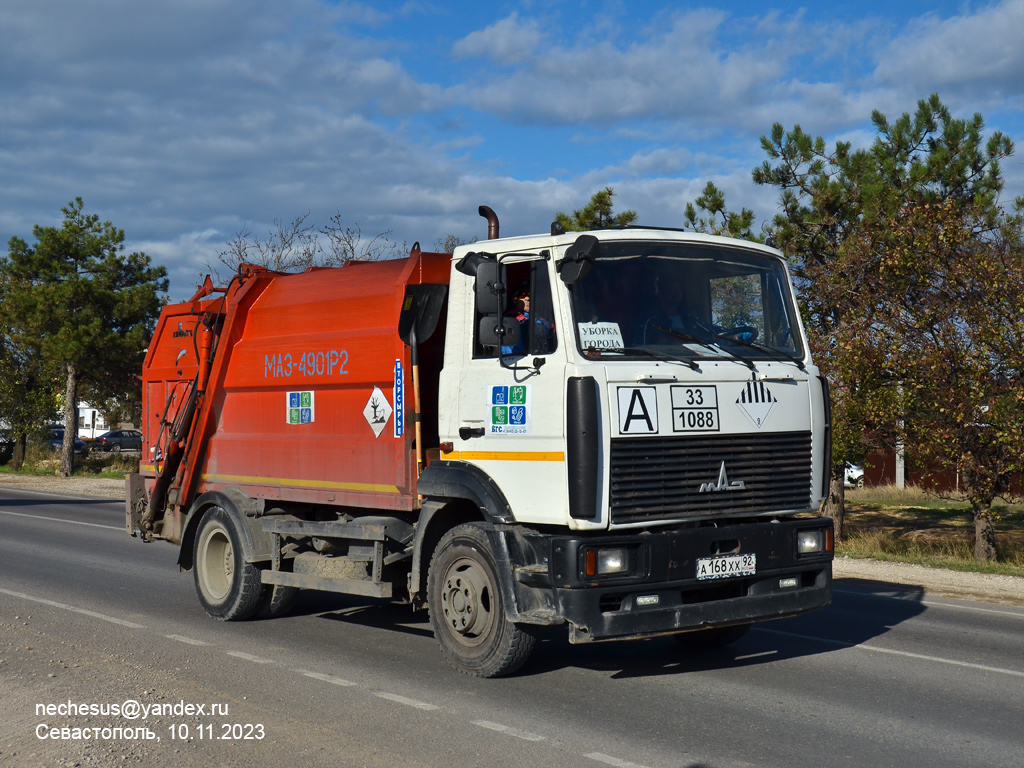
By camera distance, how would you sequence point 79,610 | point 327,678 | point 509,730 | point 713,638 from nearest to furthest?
1. point 509,730
2. point 327,678
3. point 713,638
4. point 79,610

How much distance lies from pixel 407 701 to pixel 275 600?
10.3 feet

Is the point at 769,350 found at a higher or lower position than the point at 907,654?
higher

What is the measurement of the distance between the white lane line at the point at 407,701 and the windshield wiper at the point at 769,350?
2923mm

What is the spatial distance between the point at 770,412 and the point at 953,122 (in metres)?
13.2

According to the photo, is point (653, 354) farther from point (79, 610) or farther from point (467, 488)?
point (79, 610)

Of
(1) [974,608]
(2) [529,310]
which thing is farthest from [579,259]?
(1) [974,608]

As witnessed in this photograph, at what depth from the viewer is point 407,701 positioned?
6.23 m

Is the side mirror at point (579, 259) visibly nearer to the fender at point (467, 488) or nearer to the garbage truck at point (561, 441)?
the garbage truck at point (561, 441)

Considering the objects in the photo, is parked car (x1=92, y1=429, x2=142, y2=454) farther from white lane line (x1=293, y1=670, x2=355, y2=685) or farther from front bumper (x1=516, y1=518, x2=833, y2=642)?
front bumper (x1=516, y1=518, x2=833, y2=642)

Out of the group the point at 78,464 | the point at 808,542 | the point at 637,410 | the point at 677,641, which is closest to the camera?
the point at 637,410

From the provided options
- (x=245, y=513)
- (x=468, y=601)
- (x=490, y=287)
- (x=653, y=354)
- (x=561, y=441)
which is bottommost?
(x=468, y=601)

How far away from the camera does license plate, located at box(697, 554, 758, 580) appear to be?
6.43m

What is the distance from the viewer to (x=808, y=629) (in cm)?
860

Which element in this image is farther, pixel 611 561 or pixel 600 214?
pixel 600 214
